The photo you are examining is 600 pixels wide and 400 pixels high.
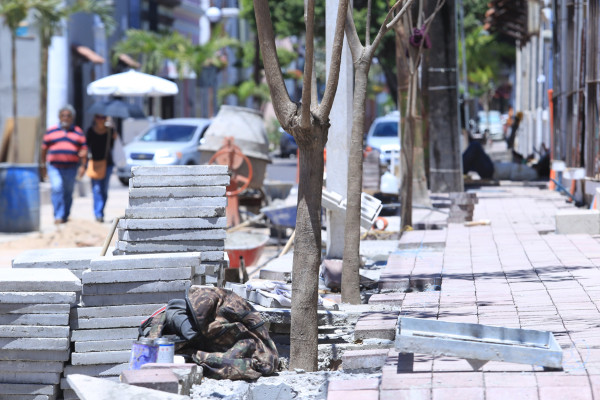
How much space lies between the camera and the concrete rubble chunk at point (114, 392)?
189 inches

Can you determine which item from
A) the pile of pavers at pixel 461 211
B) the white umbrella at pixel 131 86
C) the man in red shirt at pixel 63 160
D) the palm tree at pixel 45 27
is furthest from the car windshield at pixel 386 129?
the pile of pavers at pixel 461 211

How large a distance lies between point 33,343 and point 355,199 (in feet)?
8.32

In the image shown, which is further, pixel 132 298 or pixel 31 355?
pixel 132 298

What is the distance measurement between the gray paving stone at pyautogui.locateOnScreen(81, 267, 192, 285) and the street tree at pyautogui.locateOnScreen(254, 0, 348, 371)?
86 centimetres

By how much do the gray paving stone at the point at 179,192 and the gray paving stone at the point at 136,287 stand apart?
155 centimetres

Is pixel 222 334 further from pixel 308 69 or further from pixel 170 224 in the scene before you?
pixel 170 224

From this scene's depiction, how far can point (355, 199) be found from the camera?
781 cm

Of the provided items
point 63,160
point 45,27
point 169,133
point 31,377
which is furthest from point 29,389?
point 45,27

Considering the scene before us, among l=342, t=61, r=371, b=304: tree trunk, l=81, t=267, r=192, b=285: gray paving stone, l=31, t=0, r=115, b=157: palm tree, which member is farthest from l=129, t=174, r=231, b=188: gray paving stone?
l=31, t=0, r=115, b=157: palm tree

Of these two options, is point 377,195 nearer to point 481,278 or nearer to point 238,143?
point 238,143

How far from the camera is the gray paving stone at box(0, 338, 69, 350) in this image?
6.48 m

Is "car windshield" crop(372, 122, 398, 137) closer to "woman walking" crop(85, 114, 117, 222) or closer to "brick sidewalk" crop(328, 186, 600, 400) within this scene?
"woman walking" crop(85, 114, 117, 222)

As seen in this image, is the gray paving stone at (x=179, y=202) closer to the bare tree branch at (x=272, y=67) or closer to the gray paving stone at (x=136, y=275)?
the gray paving stone at (x=136, y=275)

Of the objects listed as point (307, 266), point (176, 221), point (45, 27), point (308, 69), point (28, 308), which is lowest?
point (28, 308)
